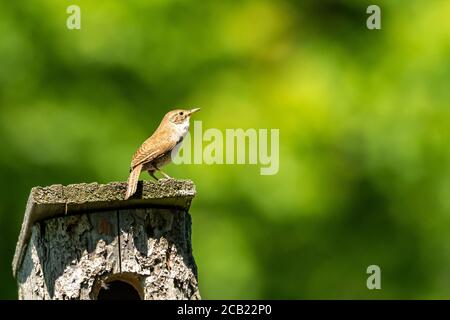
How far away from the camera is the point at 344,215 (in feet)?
48.4

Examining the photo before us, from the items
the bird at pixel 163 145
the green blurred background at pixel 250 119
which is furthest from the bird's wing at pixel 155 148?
the green blurred background at pixel 250 119

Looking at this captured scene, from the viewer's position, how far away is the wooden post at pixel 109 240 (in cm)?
787

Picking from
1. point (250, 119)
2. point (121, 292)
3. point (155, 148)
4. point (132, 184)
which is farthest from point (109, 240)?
point (250, 119)

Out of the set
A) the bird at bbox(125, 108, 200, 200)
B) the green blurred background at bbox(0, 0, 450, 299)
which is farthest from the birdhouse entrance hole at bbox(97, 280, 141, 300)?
the green blurred background at bbox(0, 0, 450, 299)

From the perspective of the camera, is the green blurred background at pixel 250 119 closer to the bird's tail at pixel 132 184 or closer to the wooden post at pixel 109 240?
the bird's tail at pixel 132 184

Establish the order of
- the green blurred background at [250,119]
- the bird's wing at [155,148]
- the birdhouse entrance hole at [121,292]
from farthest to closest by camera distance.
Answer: the green blurred background at [250,119], the bird's wing at [155,148], the birdhouse entrance hole at [121,292]

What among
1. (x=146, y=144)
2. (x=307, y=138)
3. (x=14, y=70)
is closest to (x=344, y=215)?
(x=307, y=138)

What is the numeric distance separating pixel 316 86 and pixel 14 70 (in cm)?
269

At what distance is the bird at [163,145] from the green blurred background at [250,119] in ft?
10.6

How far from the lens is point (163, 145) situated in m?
9.31

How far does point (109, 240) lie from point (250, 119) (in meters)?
5.87

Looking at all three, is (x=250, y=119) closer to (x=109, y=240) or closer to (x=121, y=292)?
(x=121, y=292)

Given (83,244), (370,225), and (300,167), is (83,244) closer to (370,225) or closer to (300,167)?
(300,167)

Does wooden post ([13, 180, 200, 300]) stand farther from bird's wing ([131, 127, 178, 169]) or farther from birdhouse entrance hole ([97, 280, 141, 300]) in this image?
bird's wing ([131, 127, 178, 169])
